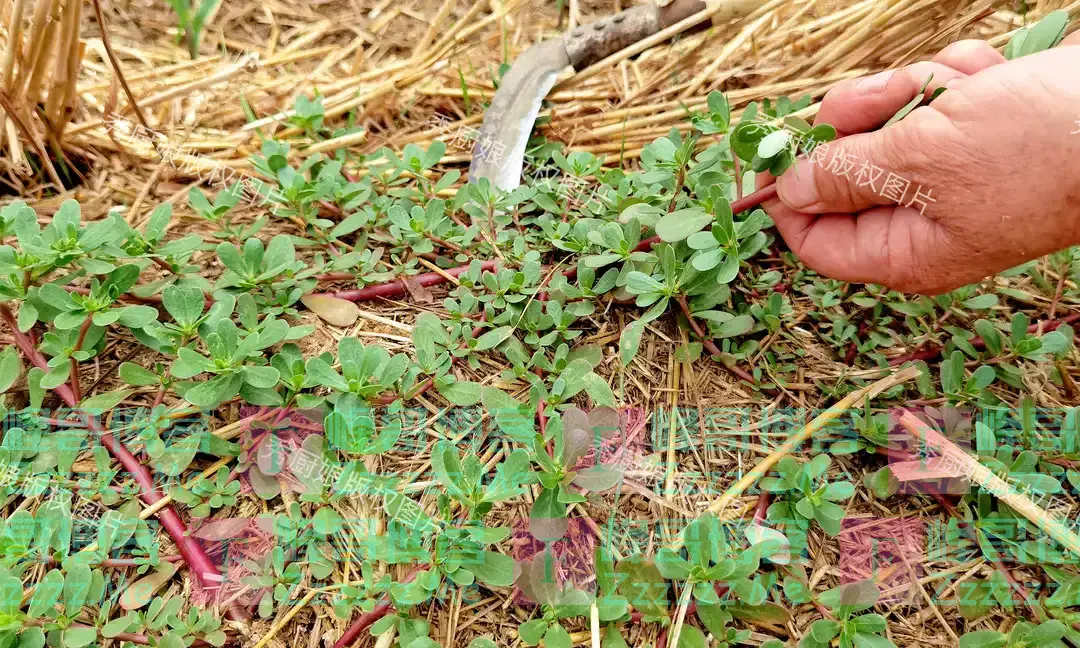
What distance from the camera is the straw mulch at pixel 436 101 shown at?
1.33m

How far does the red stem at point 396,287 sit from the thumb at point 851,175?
2.29ft

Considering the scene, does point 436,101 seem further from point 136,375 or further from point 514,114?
point 136,375

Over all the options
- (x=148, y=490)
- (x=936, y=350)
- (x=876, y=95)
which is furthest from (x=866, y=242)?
(x=148, y=490)

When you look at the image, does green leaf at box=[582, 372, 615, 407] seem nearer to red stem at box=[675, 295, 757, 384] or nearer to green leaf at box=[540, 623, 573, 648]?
red stem at box=[675, 295, 757, 384]

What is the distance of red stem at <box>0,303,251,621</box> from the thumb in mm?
1300

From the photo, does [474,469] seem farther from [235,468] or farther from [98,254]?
[98,254]

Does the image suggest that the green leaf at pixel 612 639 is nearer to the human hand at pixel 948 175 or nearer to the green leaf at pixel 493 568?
the green leaf at pixel 493 568

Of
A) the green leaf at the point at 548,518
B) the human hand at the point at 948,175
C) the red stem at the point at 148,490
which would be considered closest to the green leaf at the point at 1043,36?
the human hand at the point at 948,175

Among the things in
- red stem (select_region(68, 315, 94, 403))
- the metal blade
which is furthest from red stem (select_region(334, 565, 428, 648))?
the metal blade

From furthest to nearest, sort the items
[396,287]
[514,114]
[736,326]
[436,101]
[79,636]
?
[436,101] → [514,114] → [396,287] → [736,326] → [79,636]

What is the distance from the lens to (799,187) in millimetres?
1319

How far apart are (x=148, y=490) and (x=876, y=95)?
1602mm

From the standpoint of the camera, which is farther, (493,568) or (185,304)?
(185,304)

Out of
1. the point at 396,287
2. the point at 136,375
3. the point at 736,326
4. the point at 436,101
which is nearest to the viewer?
the point at 136,375
